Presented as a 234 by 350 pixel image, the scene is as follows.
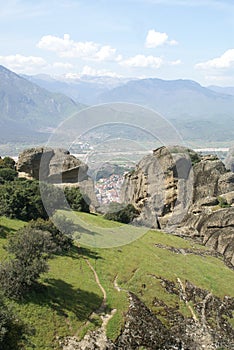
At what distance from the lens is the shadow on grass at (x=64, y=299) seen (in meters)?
33.1

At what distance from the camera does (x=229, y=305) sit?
4231 cm

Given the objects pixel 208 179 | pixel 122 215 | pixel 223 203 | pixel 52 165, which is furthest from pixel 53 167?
→ pixel 223 203

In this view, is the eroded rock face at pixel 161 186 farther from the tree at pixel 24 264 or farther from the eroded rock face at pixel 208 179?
the tree at pixel 24 264

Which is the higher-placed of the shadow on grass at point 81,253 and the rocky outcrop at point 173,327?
the shadow on grass at point 81,253

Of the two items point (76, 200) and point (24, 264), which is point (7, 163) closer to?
point (76, 200)

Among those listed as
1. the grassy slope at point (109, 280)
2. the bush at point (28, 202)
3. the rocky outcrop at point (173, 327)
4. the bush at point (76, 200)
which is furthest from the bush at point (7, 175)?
the rocky outcrop at point (173, 327)

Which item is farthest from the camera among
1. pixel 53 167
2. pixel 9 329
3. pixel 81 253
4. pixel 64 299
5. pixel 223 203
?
pixel 53 167

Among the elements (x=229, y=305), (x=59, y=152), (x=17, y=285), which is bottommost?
(x=229, y=305)

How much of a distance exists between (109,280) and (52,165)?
166 ft

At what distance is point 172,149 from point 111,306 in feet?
186

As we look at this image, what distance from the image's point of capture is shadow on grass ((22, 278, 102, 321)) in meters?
33.1

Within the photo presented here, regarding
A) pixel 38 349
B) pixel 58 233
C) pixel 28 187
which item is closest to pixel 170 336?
pixel 38 349

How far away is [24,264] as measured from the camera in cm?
3388

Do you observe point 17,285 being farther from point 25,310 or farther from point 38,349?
point 38,349
